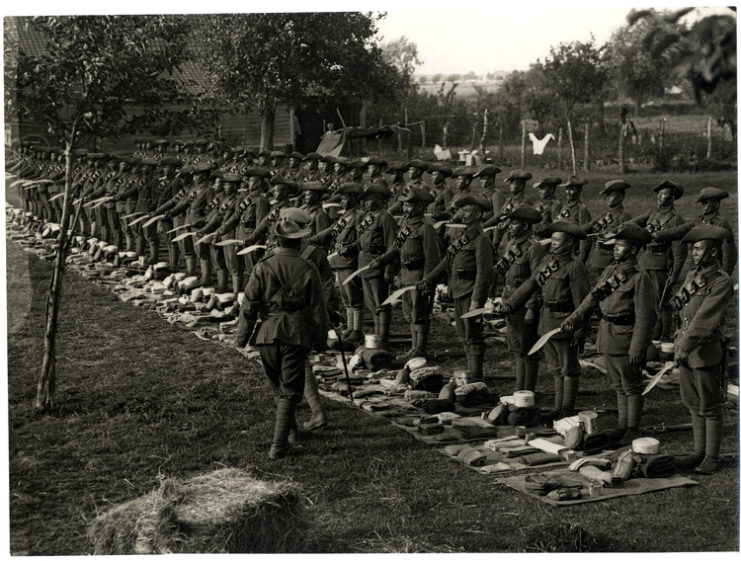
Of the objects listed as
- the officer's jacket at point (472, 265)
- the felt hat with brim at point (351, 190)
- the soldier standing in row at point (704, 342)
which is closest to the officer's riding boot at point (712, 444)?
the soldier standing in row at point (704, 342)

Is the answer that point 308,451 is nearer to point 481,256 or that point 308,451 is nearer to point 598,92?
point 481,256

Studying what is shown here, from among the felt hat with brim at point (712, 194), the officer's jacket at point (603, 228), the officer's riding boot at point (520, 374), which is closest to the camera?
the officer's riding boot at point (520, 374)

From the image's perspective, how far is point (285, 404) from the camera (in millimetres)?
9086

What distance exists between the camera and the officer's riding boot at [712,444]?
855cm

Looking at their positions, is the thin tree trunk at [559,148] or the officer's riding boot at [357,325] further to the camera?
the thin tree trunk at [559,148]

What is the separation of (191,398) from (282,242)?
251cm

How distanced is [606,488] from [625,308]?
5.99 feet

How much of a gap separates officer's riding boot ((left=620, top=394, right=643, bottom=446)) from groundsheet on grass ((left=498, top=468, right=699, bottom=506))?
0.89m

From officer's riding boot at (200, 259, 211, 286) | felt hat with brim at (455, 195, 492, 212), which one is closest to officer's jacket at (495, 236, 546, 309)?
felt hat with brim at (455, 195, 492, 212)

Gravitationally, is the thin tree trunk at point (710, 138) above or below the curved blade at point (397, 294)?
above

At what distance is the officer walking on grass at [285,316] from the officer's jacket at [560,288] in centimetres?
246

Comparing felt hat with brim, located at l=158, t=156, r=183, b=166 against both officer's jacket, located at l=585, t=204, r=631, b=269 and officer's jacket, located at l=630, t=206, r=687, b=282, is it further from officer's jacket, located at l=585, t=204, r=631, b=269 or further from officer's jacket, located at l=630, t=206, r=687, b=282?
officer's jacket, located at l=630, t=206, r=687, b=282

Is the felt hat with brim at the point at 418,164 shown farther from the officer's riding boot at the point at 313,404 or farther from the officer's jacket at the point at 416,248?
the officer's riding boot at the point at 313,404

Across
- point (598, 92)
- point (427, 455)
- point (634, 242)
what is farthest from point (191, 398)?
point (598, 92)
